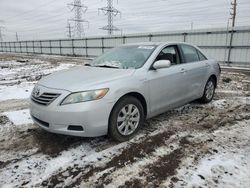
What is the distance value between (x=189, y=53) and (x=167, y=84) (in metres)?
1.35

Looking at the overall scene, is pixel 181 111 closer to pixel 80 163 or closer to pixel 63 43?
pixel 80 163

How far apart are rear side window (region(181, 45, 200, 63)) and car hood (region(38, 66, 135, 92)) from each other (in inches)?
67.0

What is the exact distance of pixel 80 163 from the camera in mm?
2920

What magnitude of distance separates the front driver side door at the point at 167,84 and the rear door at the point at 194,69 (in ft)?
0.65

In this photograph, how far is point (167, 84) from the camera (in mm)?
4035

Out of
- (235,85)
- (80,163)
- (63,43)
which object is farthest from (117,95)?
(63,43)

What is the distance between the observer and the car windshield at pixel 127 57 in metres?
Answer: 3.93

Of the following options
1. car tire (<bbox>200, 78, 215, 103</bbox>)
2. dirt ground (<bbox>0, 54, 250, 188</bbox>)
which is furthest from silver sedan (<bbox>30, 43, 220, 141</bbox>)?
car tire (<bbox>200, 78, 215, 103</bbox>)

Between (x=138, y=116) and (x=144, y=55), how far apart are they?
113cm

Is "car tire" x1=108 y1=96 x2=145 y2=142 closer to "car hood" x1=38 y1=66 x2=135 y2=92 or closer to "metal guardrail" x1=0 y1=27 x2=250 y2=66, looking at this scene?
"car hood" x1=38 y1=66 x2=135 y2=92

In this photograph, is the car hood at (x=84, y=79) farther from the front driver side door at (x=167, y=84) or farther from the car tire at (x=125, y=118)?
the front driver side door at (x=167, y=84)

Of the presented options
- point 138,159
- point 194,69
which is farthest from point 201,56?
point 138,159

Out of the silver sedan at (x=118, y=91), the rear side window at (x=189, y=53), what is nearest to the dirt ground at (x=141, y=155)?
the silver sedan at (x=118, y=91)

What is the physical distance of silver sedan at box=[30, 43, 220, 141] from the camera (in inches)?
120
